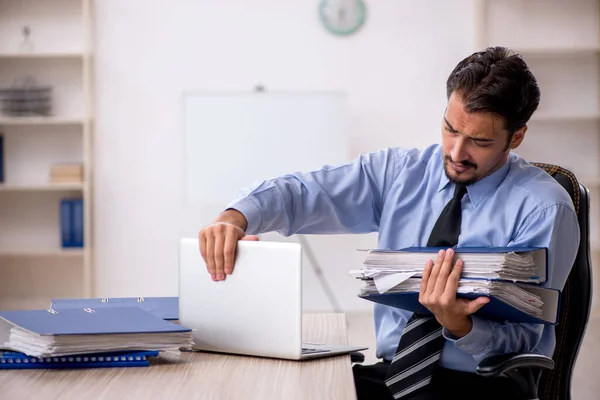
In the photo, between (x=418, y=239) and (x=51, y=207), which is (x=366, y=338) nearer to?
(x=51, y=207)

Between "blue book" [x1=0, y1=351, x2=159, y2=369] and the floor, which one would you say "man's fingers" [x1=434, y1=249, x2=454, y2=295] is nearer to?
"blue book" [x1=0, y1=351, x2=159, y2=369]

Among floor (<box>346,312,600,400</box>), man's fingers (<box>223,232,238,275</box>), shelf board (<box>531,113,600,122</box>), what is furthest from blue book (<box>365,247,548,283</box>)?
shelf board (<box>531,113,600,122</box>)

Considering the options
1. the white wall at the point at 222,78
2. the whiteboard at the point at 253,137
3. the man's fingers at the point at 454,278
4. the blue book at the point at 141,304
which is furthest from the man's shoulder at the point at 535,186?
the white wall at the point at 222,78

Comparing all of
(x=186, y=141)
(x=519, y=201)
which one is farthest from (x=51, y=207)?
(x=519, y=201)

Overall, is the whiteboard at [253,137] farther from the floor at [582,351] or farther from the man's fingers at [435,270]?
the man's fingers at [435,270]

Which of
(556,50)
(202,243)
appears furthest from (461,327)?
(556,50)

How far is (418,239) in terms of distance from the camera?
76.4 inches

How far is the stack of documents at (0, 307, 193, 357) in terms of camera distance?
1383 millimetres

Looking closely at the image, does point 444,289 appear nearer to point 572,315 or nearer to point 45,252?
point 572,315

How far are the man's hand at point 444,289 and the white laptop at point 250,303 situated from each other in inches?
8.3

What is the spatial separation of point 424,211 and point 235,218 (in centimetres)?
49

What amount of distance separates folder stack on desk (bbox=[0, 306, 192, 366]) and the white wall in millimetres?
3637

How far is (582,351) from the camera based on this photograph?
4.34 m

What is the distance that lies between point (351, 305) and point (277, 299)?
3.76 m
